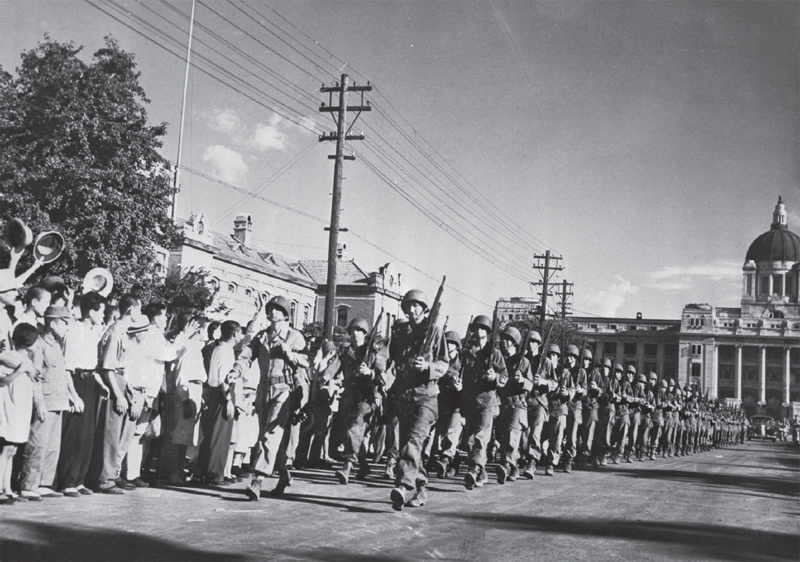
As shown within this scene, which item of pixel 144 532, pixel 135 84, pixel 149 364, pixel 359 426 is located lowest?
pixel 144 532

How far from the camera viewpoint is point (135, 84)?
24.3m

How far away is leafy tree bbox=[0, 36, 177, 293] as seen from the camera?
840 inches

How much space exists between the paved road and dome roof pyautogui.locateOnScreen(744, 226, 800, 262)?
8109 centimetres

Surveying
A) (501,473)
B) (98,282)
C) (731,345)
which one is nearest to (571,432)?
(501,473)

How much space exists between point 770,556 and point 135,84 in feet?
73.5

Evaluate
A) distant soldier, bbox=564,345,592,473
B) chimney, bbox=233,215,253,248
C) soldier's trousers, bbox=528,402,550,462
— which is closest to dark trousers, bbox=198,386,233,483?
soldier's trousers, bbox=528,402,550,462

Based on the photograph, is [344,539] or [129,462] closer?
[344,539]

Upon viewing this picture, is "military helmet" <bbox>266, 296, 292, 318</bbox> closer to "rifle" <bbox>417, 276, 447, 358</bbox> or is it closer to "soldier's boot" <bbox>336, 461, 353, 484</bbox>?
"rifle" <bbox>417, 276, 447, 358</bbox>

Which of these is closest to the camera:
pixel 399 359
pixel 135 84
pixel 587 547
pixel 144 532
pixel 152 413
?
pixel 144 532

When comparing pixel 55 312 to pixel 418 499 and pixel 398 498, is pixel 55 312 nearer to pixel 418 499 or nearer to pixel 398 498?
pixel 398 498

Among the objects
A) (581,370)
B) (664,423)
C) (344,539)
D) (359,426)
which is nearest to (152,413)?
(359,426)

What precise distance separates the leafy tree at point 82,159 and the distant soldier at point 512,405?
1430 centimetres

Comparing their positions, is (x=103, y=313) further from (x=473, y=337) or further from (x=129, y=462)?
(x=473, y=337)

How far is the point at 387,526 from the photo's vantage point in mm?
7035
